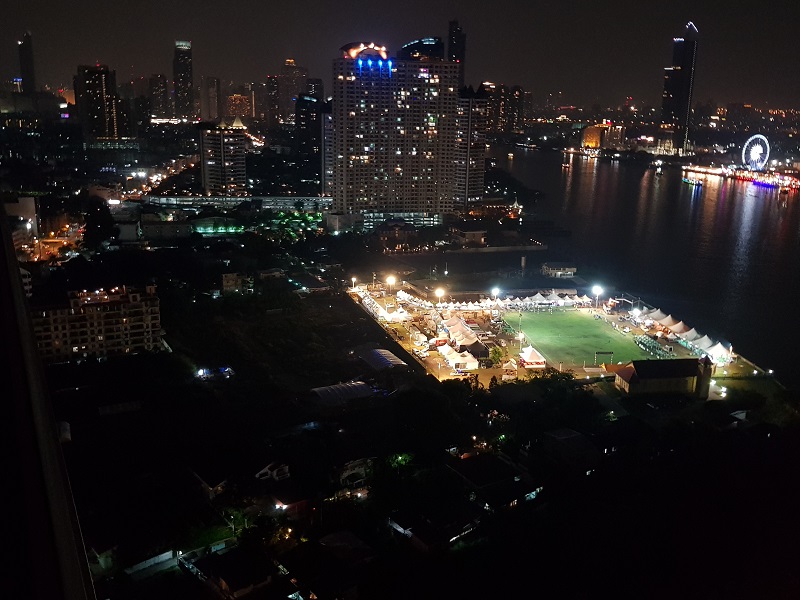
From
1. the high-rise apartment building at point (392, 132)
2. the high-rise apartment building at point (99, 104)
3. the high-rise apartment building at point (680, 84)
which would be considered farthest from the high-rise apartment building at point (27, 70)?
the high-rise apartment building at point (680, 84)

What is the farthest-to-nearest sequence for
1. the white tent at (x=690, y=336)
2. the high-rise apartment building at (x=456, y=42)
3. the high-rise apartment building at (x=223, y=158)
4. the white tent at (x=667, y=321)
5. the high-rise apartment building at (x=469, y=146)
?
the high-rise apartment building at (x=456, y=42)
the high-rise apartment building at (x=223, y=158)
the high-rise apartment building at (x=469, y=146)
the white tent at (x=667, y=321)
the white tent at (x=690, y=336)

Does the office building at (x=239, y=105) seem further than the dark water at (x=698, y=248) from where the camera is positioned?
Yes

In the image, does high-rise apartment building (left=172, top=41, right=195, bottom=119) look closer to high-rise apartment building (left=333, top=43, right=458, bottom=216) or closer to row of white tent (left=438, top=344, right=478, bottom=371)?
high-rise apartment building (left=333, top=43, right=458, bottom=216)

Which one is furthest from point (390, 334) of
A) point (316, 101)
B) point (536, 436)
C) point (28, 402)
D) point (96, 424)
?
point (316, 101)

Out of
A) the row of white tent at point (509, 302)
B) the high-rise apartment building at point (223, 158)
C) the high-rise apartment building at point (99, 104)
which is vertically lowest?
the row of white tent at point (509, 302)

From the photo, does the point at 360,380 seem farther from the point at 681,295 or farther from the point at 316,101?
the point at 316,101

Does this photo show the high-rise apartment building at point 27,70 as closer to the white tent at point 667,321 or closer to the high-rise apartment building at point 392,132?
the high-rise apartment building at point 392,132

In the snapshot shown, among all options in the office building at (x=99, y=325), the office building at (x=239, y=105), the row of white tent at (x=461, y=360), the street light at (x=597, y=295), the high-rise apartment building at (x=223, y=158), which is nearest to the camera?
the office building at (x=99, y=325)
